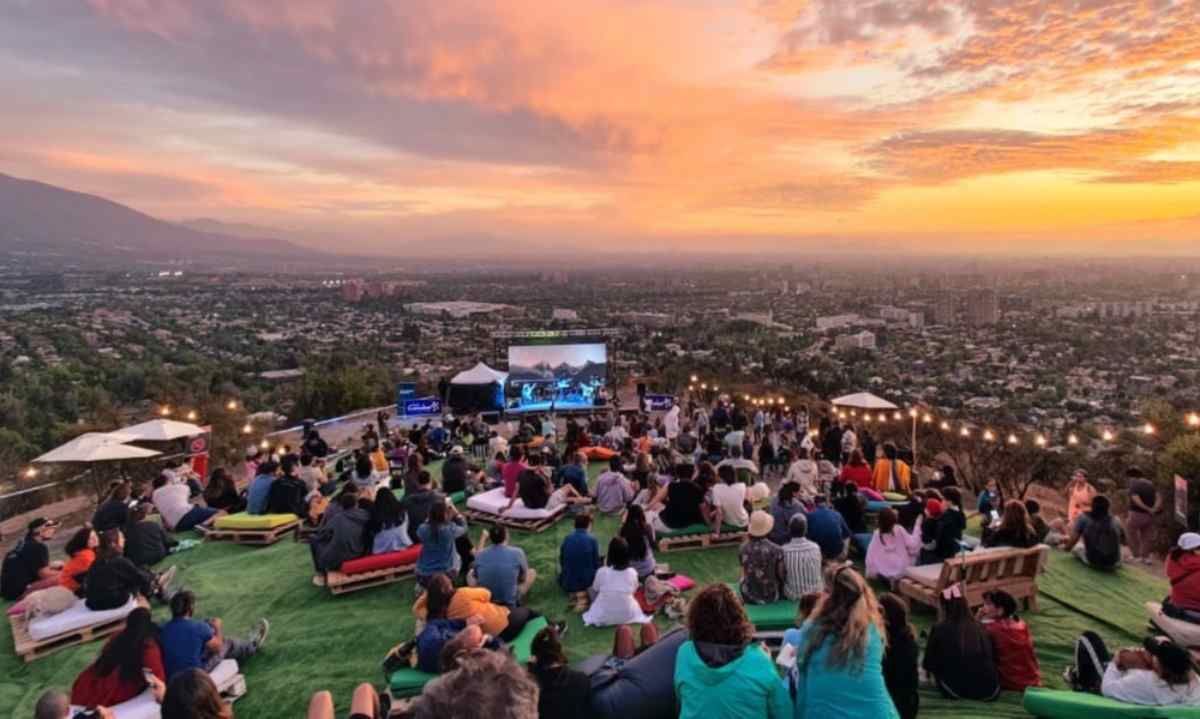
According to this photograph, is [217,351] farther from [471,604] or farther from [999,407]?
[471,604]

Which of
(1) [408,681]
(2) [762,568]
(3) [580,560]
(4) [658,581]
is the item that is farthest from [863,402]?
(1) [408,681]

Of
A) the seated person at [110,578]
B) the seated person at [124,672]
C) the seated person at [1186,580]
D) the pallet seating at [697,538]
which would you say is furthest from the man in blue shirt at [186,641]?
the seated person at [1186,580]

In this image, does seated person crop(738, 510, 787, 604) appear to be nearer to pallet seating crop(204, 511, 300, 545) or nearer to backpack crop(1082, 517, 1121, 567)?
backpack crop(1082, 517, 1121, 567)

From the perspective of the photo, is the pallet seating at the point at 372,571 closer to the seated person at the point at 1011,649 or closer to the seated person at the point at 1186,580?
the seated person at the point at 1011,649

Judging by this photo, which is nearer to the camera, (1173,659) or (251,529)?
(1173,659)

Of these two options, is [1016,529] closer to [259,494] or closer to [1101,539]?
[1101,539]

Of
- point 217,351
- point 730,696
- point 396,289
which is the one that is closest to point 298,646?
point 730,696
